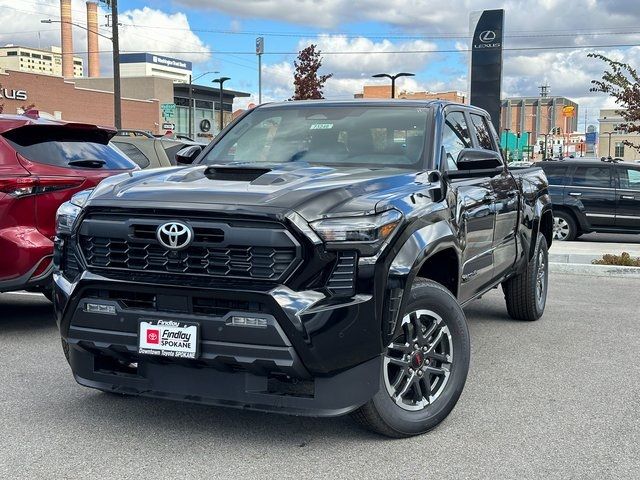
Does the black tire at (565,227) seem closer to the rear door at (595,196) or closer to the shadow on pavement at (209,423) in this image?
the rear door at (595,196)

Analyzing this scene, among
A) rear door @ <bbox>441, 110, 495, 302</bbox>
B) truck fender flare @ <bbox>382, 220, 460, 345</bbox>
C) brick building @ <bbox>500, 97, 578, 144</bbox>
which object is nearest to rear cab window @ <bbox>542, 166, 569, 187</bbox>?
rear door @ <bbox>441, 110, 495, 302</bbox>

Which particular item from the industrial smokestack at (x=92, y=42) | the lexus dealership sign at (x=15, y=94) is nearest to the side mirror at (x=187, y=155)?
the lexus dealership sign at (x=15, y=94)

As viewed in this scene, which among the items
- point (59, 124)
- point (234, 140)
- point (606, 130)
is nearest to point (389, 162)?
point (234, 140)

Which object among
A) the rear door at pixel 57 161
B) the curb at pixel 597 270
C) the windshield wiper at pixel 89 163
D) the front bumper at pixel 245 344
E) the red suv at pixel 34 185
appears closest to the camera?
the front bumper at pixel 245 344

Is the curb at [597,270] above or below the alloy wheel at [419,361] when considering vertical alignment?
below

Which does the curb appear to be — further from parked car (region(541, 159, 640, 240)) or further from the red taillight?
the red taillight

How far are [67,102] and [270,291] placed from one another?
6749cm

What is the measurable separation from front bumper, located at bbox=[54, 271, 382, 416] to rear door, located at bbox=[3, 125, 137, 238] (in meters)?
2.41

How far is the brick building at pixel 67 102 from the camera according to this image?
192 ft

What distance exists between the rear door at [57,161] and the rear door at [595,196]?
10.2 metres

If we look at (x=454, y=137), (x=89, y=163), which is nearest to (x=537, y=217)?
(x=454, y=137)

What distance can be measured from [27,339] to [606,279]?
7.21 metres

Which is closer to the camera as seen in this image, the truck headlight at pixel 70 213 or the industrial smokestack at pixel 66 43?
the truck headlight at pixel 70 213

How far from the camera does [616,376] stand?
5.34 m
